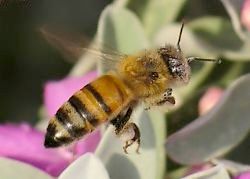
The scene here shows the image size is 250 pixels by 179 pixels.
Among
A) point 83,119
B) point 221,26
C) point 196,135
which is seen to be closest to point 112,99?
point 83,119

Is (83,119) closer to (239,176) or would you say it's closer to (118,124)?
(118,124)

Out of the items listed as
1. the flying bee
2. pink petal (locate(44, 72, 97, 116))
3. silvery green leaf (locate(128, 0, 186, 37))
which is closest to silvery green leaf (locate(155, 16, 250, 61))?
silvery green leaf (locate(128, 0, 186, 37))

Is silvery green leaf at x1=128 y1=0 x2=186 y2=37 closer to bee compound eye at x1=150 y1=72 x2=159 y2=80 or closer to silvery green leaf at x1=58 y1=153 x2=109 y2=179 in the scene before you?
bee compound eye at x1=150 y1=72 x2=159 y2=80

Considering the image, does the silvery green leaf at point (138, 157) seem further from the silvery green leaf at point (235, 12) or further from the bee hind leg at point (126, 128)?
the silvery green leaf at point (235, 12)

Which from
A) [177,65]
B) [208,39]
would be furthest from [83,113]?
[208,39]

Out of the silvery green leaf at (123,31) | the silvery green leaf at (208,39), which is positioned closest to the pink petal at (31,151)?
the silvery green leaf at (123,31)

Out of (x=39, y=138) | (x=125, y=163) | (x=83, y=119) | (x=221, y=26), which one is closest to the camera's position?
(x=83, y=119)
